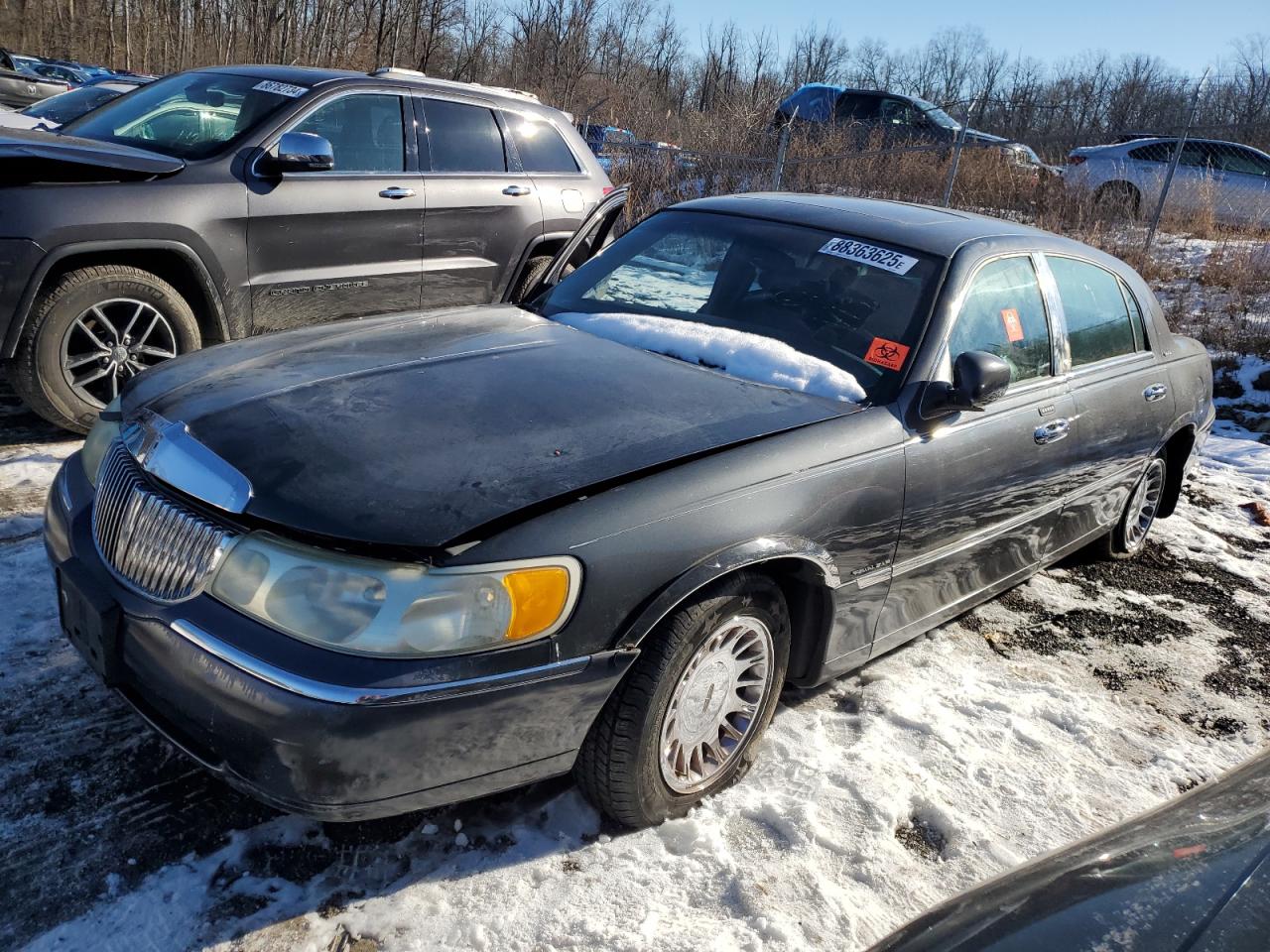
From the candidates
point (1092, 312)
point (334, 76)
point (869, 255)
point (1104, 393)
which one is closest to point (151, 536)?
point (869, 255)

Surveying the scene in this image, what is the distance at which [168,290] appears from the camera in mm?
4766

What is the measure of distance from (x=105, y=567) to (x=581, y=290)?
2.01m

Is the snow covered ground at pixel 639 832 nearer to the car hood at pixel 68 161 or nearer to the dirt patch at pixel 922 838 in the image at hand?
the dirt patch at pixel 922 838

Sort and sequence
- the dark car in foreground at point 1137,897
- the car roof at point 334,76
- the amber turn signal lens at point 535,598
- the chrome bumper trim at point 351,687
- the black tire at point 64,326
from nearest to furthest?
the dark car in foreground at point 1137,897 → the chrome bumper trim at point 351,687 → the amber turn signal lens at point 535,598 → the black tire at point 64,326 → the car roof at point 334,76

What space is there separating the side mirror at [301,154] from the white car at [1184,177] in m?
11.1

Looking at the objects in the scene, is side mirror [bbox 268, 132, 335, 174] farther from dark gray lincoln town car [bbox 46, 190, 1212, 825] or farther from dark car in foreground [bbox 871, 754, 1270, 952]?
dark car in foreground [bbox 871, 754, 1270, 952]

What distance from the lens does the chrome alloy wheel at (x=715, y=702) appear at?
8.37ft

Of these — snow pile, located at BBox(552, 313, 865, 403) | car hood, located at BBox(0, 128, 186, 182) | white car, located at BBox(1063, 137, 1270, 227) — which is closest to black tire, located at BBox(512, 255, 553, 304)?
car hood, located at BBox(0, 128, 186, 182)

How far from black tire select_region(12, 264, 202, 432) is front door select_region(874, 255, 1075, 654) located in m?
3.66

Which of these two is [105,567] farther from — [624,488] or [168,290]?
[168,290]

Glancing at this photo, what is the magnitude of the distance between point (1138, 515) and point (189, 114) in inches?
211

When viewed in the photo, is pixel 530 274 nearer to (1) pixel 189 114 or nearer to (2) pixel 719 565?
(1) pixel 189 114

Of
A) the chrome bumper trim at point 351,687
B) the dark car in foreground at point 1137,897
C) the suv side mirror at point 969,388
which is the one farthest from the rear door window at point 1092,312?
the chrome bumper trim at point 351,687

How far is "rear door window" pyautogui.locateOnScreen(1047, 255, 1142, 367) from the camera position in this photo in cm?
384
